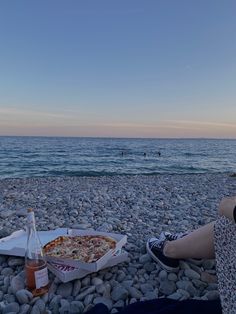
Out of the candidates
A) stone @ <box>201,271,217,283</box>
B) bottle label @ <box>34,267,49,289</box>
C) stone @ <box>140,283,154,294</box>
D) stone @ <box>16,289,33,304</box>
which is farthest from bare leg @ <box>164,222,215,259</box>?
stone @ <box>16,289,33,304</box>

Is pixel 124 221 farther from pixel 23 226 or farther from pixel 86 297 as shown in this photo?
pixel 86 297

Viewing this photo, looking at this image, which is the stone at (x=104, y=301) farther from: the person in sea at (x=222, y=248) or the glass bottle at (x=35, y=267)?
the person in sea at (x=222, y=248)

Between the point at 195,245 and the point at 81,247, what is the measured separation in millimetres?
1040

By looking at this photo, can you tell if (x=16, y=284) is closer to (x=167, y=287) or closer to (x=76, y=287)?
(x=76, y=287)

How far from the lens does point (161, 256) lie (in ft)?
9.62

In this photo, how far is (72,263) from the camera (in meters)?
2.64

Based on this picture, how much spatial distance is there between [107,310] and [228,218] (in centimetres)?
108

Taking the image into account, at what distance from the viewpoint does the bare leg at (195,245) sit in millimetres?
2455

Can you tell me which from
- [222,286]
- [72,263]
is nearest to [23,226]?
[72,263]

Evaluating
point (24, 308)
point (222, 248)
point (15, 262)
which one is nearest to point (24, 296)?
point (24, 308)

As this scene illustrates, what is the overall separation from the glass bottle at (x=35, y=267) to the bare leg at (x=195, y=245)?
3.57ft

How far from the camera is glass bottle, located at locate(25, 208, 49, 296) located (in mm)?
2455

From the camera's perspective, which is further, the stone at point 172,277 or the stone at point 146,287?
the stone at point 172,277

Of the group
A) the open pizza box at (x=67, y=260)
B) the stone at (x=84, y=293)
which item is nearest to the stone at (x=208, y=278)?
the open pizza box at (x=67, y=260)
